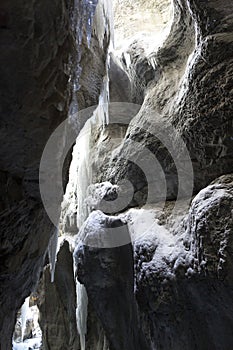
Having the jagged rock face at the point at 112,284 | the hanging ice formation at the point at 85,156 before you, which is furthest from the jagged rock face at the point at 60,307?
the jagged rock face at the point at 112,284

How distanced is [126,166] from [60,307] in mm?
3632

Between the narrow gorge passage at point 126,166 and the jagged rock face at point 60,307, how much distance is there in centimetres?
7

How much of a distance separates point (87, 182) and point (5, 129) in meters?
4.20

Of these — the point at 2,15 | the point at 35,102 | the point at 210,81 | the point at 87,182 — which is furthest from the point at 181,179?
the point at 2,15

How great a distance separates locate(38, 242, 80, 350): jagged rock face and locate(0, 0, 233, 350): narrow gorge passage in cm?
7

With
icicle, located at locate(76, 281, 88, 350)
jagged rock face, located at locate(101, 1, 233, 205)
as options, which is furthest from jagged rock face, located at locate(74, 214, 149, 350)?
icicle, located at locate(76, 281, 88, 350)

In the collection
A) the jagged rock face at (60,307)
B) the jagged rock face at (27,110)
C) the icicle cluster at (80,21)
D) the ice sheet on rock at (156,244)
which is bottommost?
the jagged rock face at (60,307)

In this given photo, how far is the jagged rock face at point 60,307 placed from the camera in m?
6.98

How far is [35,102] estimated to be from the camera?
211 cm

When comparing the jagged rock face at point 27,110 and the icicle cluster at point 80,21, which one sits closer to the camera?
the jagged rock face at point 27,110

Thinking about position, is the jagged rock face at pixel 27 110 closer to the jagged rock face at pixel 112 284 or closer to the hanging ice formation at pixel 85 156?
the hanging ice formation at pixel 85 156

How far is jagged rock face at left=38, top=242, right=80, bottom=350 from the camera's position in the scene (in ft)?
22.9

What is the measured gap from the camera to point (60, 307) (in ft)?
23.9

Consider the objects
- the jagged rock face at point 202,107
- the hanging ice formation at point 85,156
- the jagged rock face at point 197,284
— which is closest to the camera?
the jagged rock face at point 197,284
